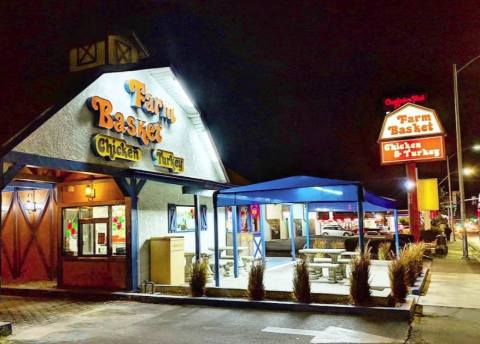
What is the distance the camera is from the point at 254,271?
1052 centimetres

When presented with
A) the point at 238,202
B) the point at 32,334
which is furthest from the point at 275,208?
the point at 32,334

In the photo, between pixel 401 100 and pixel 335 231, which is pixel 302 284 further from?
pixel 335 231

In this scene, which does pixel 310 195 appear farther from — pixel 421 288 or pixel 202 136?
pixel 202 136

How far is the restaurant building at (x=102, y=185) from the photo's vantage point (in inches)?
443

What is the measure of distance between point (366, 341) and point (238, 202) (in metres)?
7.09

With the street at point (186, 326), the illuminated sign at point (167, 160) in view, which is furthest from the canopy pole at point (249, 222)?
the street at point (186, 326)

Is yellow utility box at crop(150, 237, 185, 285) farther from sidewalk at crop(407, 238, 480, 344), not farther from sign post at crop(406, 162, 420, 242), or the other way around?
sign post at crop(406, 162, 420, 242)

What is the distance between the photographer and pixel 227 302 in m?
10.5

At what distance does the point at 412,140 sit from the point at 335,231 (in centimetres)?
2586

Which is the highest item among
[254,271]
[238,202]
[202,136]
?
[202,136]

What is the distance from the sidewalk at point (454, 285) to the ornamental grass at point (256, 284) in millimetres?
3743

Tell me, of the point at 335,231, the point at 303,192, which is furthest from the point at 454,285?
the point at 335,231

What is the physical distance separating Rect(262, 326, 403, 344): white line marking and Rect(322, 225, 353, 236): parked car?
37.2 metres

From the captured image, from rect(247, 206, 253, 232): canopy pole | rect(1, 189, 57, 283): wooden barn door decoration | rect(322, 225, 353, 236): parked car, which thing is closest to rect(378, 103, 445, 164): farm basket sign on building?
rect(247, 206, 253, 232): canopy pole
